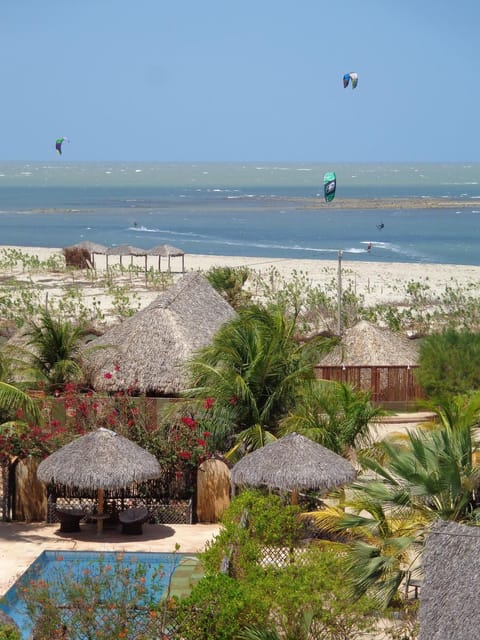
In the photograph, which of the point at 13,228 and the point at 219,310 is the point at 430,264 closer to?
the point at 219,310

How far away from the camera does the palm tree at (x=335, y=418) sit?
14.6 m

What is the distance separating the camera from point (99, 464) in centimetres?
1360

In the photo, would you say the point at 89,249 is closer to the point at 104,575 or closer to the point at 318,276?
the point at 318,276

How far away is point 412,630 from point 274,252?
1950 inches

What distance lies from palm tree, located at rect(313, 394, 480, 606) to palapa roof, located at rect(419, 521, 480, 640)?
3.78 ft

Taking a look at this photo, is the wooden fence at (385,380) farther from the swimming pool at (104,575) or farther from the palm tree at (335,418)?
the swimming pool at (104,575)

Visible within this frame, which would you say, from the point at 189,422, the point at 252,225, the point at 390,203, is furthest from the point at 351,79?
the point at 390,203

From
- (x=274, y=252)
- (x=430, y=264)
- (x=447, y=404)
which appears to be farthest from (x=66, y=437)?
(x=274, y=252)

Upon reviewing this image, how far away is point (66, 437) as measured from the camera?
15.0 meters

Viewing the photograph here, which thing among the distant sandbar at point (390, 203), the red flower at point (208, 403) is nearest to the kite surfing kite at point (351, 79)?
the red flower at point (208, 403)

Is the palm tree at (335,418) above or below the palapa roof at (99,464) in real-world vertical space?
above

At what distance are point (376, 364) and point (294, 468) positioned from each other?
336 inches

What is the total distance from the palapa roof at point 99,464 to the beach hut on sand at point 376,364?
690 centimetres

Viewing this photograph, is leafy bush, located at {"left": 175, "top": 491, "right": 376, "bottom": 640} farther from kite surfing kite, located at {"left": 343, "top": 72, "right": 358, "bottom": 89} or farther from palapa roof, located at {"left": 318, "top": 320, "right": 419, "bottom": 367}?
kite surfing kite, located at {"left": 343, "top": 72, "right": 358, "bottom": 89}
